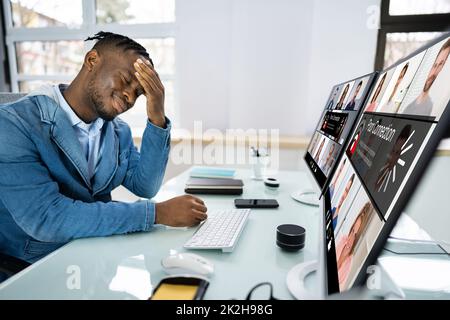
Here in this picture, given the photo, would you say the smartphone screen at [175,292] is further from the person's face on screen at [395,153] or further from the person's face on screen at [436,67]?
the person's face on screen at [436,67]

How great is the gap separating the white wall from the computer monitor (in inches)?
39.2

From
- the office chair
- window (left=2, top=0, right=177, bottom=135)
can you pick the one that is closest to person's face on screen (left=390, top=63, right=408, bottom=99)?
the office chair

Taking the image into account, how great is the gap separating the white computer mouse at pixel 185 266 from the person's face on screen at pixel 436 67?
465mm

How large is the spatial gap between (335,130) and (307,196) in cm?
31

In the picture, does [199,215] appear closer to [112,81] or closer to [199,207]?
[199,207]

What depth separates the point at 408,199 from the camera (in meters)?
0.32

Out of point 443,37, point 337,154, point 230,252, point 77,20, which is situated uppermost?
point 77,20

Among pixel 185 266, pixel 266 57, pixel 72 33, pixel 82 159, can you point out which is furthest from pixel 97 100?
pixel 72 33

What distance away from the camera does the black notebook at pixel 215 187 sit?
118 cm

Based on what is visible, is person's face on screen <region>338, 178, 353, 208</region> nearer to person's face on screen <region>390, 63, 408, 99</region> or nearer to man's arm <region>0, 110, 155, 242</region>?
person's face on screen <region>390, 63, 408, 99</region>

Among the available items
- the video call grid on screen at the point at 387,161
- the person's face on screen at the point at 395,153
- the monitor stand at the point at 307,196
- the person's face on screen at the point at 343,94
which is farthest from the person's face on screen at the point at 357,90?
the person's face on screen at the point at 395,153
